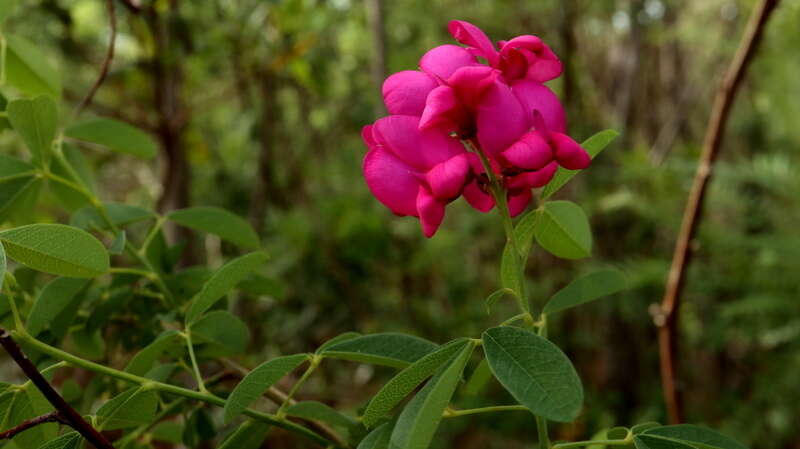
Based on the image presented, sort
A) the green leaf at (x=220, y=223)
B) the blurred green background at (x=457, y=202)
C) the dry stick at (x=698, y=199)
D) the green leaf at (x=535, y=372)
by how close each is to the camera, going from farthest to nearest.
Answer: the blurred green background at (x=457, y=202) → the dry stick at (x=698, y=199) → the green leaf at (x=220, y=223) → the green leaf at (x=535, y=372)

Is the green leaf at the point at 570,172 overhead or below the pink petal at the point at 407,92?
below

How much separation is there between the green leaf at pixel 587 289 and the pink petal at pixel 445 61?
0.18m

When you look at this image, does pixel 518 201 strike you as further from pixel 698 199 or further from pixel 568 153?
pixel 698 199

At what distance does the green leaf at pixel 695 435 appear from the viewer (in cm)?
44

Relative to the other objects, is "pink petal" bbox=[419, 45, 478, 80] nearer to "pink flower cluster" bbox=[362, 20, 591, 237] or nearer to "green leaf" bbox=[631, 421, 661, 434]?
"pink flower cluster" bbox=[362, 20, 591, 237]

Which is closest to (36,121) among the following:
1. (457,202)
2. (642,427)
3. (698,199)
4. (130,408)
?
(130,408)

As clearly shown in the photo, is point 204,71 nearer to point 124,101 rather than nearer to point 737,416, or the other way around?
point 124,101

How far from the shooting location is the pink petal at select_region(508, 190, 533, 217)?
1.65 feet

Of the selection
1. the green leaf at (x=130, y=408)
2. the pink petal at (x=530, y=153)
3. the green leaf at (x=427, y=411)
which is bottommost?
the green leaf at (x=130, y=408)

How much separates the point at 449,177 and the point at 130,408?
0.23m

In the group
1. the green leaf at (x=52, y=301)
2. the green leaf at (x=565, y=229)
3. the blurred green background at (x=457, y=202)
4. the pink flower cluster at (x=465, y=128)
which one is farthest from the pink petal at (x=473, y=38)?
the blurred green background at (x=457, y=202)

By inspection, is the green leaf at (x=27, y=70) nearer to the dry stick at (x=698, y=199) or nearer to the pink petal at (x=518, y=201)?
the pink petal at (x=518, y=201)

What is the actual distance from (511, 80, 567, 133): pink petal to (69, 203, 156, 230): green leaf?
0.37m

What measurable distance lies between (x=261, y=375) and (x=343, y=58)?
2.49 metres
